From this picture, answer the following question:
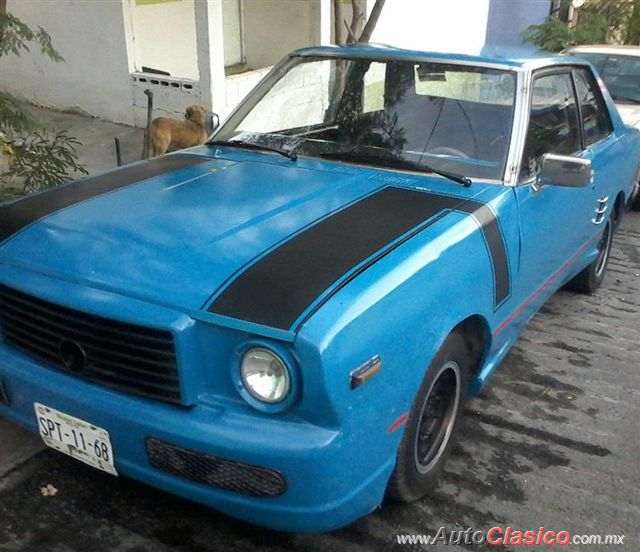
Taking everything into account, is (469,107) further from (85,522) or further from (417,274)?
(85,522)

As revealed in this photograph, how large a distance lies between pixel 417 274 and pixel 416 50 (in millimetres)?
1702

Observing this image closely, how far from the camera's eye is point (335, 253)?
7.70 ft

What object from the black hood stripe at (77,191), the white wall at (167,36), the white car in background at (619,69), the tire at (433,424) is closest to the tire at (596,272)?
the tire at (433,424)

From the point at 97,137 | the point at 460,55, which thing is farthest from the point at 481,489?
the point at 97,137

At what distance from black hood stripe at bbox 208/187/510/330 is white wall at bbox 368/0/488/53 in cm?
901

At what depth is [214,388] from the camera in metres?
2.13

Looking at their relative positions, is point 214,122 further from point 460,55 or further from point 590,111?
point 590,111

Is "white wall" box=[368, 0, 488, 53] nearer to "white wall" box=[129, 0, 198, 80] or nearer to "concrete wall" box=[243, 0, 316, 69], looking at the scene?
"concrete wall" box=[243, 0, 316, 69]

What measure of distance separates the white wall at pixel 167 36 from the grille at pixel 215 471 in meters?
7.87

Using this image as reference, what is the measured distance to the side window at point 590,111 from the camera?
13.4 ft

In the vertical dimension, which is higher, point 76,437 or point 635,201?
point 76,437

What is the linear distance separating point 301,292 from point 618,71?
684cm

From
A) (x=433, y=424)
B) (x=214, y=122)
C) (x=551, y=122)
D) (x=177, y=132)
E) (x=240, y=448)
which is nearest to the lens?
(x=240, y=448)

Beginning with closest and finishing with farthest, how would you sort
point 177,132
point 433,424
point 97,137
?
point 433,424 < point 177,132 < point 97,137
